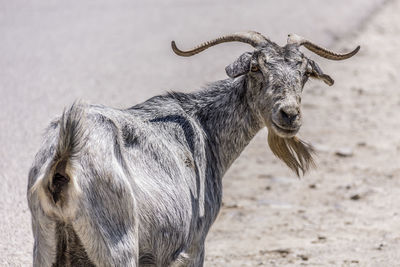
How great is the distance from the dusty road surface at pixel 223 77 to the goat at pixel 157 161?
1586mm

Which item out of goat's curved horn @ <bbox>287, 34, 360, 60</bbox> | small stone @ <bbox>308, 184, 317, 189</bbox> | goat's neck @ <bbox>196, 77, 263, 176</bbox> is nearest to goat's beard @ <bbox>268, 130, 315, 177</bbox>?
goat's neck @ <bbox>196, 77, 263, 176</bbox>

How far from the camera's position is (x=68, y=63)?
40.4 feet

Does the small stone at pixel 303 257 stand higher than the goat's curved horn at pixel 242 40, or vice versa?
the goat's curved horn at pixel 242 40

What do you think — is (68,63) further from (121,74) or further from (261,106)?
(261,106)

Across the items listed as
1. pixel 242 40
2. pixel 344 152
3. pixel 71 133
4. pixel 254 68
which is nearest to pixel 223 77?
pixel 344 152

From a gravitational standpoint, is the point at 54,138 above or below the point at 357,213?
above

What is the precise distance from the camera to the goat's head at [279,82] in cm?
614

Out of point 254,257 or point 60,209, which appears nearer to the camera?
point 60,209

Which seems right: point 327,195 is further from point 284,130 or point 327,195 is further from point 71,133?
point 71,133

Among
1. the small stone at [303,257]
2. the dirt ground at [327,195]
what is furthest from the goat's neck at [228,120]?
the small stone at [303,257]

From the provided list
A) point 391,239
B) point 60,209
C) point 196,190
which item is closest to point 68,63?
point 391,239

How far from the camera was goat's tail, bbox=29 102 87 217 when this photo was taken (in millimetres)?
4852

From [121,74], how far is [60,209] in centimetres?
752

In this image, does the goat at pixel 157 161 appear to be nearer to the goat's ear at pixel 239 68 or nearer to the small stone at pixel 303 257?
the goat's ear at pixel 239 68
